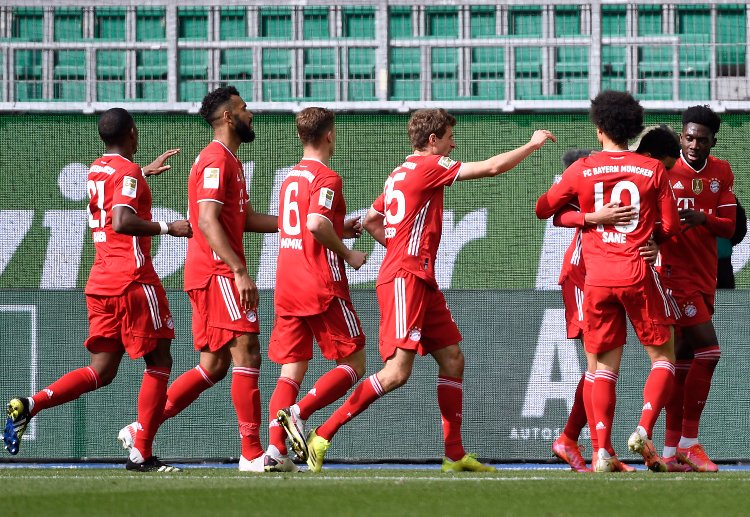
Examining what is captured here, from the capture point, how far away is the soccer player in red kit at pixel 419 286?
22.9ft

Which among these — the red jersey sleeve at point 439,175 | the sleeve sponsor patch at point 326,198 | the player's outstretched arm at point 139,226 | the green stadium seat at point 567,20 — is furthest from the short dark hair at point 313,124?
the green stadium seat at point 567,20

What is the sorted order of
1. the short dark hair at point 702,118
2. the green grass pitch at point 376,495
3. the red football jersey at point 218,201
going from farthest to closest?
the short dark hair at point 702,118 → the red football jersey at point 218,201 → the green grass pitch at point 376,495

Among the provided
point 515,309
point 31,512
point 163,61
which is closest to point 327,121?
point 515,309

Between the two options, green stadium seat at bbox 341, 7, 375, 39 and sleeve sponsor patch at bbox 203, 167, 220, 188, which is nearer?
sleeve sponsor patch at bbox 203, 167, 220, 188

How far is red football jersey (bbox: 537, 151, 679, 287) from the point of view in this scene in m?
6.70

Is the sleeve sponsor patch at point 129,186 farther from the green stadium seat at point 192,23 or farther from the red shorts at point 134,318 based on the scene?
the green stadium seat at point 192,23

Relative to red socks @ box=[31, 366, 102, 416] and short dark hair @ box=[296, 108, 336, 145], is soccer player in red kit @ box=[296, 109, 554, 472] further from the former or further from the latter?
red socks @ box=[31, 366, 102, 416]

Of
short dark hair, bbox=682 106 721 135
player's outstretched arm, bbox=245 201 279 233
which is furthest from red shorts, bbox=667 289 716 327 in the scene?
player's outstretched arm, bbox=245 201 279 233

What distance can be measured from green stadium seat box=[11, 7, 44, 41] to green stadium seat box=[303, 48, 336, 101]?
277 cm

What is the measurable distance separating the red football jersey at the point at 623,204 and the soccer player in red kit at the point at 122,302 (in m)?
2.31

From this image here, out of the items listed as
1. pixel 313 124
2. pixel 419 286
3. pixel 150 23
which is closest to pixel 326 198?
pixel 313 124

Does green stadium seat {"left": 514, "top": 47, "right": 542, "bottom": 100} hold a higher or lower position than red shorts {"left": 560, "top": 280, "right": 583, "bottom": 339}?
higher

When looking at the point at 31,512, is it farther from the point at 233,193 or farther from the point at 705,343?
the point at 705,343

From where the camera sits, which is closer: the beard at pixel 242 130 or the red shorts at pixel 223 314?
the red shorts at pixel 223 314
